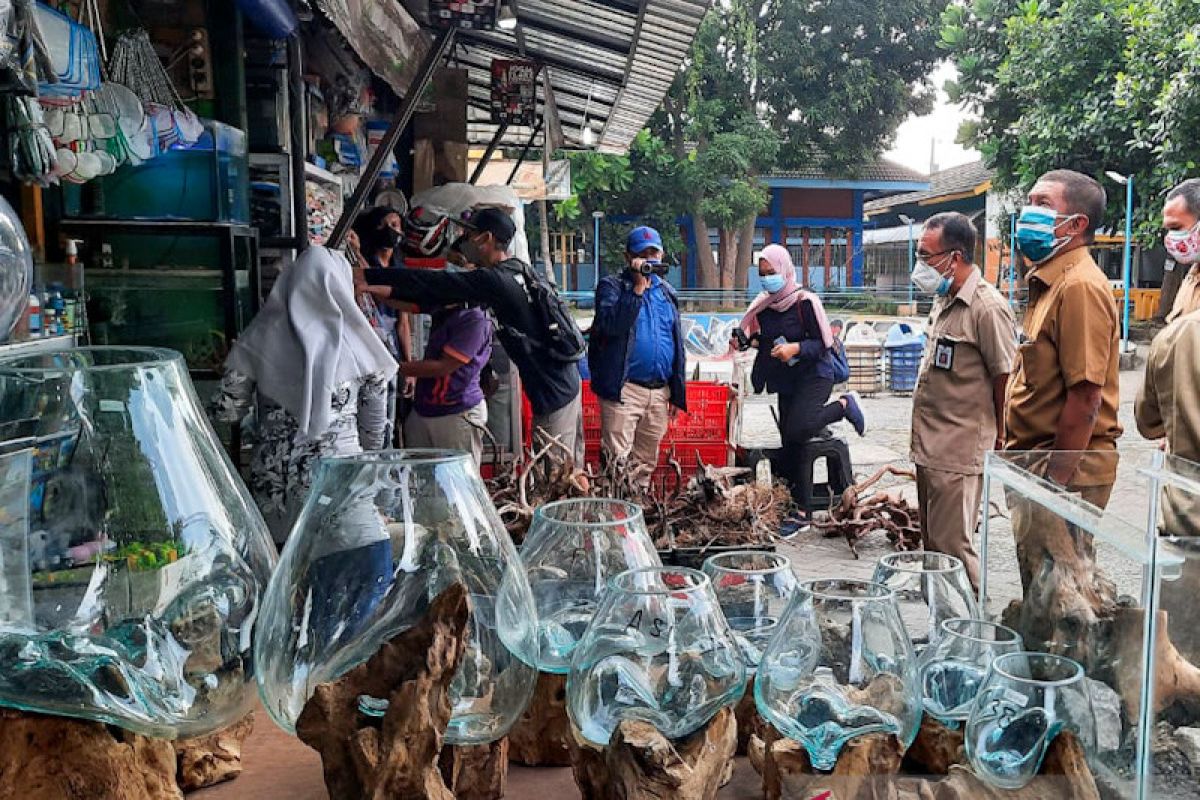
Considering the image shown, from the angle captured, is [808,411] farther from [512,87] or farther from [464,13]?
[464,13]

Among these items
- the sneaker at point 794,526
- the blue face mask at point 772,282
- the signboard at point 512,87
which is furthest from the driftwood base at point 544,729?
the signboard at point 512,87

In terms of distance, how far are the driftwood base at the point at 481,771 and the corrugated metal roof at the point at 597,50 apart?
182 inches

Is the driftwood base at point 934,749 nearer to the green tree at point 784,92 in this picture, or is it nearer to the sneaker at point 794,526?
the sneaker at point 794,526

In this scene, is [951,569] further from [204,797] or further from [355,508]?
[204,797]

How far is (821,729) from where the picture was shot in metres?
1.06

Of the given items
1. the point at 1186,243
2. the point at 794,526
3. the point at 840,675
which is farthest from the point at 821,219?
the point at 840,675

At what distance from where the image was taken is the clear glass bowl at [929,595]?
1.26 m

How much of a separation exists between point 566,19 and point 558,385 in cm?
272

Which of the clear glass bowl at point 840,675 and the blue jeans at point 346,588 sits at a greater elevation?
the blue jeans at point 346,588

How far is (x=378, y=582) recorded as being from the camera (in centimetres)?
99

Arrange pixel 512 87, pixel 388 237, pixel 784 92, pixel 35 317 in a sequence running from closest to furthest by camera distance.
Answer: pixel 35 317, pixel 388 237, pixel 512 87, pixel 784 92

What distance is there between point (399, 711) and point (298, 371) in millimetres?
2261

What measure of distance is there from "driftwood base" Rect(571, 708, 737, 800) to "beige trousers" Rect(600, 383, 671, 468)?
167 inches

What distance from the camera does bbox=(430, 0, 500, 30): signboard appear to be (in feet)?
13.6
